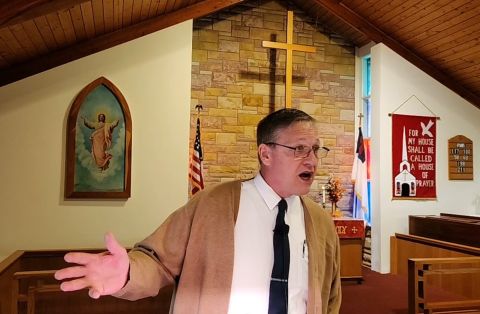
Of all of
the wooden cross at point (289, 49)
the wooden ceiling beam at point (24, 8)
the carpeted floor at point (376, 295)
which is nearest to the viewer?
the wooden ceiling beam at point (24, 8)

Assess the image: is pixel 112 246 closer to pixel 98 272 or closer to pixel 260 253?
pixel 98 272

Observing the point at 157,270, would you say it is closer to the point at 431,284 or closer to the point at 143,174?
the point at 143,174

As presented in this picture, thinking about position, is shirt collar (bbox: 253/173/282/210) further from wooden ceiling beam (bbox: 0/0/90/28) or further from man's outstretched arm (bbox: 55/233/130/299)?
wooden ceiling beam (bbox: 0/0/90/28)

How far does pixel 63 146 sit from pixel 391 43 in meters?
4.38

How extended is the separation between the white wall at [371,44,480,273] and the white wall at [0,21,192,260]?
264cm

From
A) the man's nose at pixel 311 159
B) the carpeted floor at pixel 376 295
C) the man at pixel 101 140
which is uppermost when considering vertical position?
the man at pixel 101 140

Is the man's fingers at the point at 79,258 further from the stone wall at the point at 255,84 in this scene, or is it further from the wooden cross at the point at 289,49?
the stone wall at the point at 255,84

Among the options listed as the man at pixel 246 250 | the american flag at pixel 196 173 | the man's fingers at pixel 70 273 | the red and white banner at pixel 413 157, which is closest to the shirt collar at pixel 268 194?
the man at pixel 246 250

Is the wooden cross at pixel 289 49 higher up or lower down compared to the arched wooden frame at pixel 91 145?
higher up

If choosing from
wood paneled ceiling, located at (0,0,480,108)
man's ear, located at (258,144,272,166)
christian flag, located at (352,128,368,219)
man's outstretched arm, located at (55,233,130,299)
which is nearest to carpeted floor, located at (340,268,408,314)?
christian flag, located at (352,128,368,219)

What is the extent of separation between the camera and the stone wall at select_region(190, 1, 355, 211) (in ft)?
20.2

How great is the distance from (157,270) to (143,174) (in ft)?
11.6

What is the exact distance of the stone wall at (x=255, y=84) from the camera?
6152 millimetres

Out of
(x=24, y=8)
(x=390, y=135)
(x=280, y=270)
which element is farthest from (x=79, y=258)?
(x=390, y=135)
